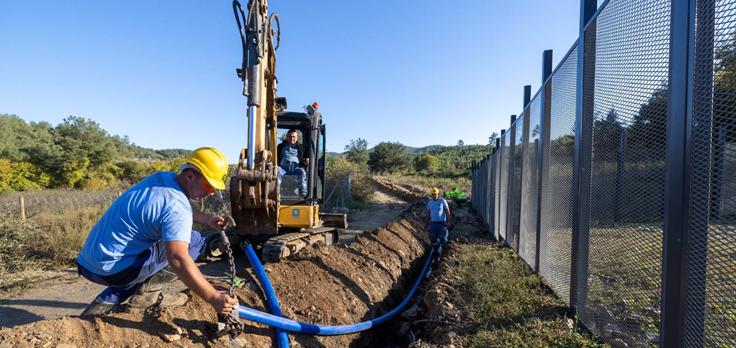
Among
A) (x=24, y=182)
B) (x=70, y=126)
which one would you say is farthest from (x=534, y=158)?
(x=70, y=126)

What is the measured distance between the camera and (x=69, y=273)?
666 centimetres

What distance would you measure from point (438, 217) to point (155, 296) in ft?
22.4

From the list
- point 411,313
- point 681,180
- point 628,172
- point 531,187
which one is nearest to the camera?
point 681,180

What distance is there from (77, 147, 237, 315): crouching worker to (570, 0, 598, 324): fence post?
296 cm

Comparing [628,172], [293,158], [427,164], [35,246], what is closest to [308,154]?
[293,158]

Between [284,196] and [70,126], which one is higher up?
[70,126]

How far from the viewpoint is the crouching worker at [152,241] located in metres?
2.31

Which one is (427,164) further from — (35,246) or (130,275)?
(130,275)

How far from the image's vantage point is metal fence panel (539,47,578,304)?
372 cm

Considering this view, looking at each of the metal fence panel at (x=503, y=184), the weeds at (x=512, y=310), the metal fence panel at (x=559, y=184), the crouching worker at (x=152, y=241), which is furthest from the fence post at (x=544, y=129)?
the crouching worker at (x=152, y=241)

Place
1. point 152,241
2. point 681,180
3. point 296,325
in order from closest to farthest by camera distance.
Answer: point 681,180, point 152,241, point 296,325

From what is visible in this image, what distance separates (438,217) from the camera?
8.84 metres

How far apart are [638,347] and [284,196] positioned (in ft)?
18.1

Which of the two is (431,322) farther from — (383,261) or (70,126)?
(70,126)
